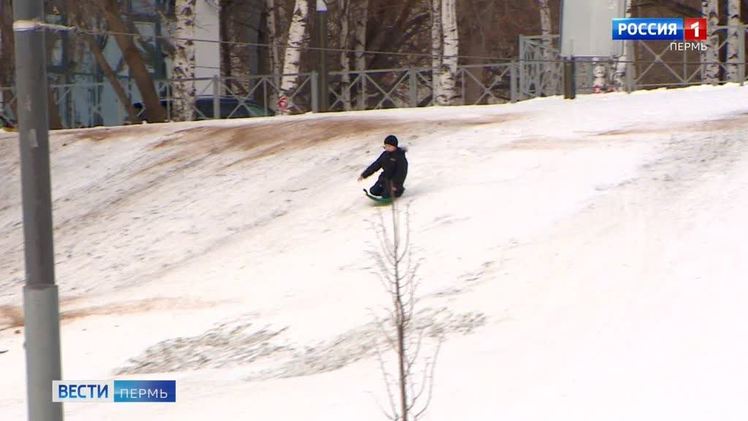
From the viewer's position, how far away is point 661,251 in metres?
12.4

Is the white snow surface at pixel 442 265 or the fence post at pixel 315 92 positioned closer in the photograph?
the white snow surface at pixel 442 265

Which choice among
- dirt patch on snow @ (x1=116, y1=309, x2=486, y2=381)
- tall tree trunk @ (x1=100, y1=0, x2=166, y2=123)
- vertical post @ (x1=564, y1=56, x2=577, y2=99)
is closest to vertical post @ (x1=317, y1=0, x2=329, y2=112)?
vertical post @ (x1=564, y1=56, x2=577, y2=99)

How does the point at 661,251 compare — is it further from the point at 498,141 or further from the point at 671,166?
the point at 498,141

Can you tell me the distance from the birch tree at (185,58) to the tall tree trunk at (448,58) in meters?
4.94

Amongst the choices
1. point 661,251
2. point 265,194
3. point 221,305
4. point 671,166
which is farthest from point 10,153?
point 661,251

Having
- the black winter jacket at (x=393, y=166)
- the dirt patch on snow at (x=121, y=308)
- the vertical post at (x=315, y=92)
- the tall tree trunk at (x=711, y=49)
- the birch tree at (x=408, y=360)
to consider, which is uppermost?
the tall tree trunk at (x=711, y=49)

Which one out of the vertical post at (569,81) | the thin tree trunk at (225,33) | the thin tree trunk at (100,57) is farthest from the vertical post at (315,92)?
the thin tree trunk at (225,33)

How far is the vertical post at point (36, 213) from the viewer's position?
6043 mm

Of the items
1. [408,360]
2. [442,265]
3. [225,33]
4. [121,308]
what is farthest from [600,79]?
[408,360]

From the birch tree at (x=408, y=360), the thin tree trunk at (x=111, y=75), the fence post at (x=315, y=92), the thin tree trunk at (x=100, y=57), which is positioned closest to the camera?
the birch tree at (x=408, y=360)

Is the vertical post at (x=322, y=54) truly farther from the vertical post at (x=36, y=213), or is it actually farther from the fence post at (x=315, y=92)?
the vertical post at (x=36, y=213)

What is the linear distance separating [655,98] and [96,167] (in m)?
9.09

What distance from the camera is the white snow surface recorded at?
9.86 metres

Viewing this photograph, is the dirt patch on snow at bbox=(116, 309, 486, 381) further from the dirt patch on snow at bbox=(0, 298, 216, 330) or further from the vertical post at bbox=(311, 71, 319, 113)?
the vertical post at bbox=(311, 71, 319, 113)
